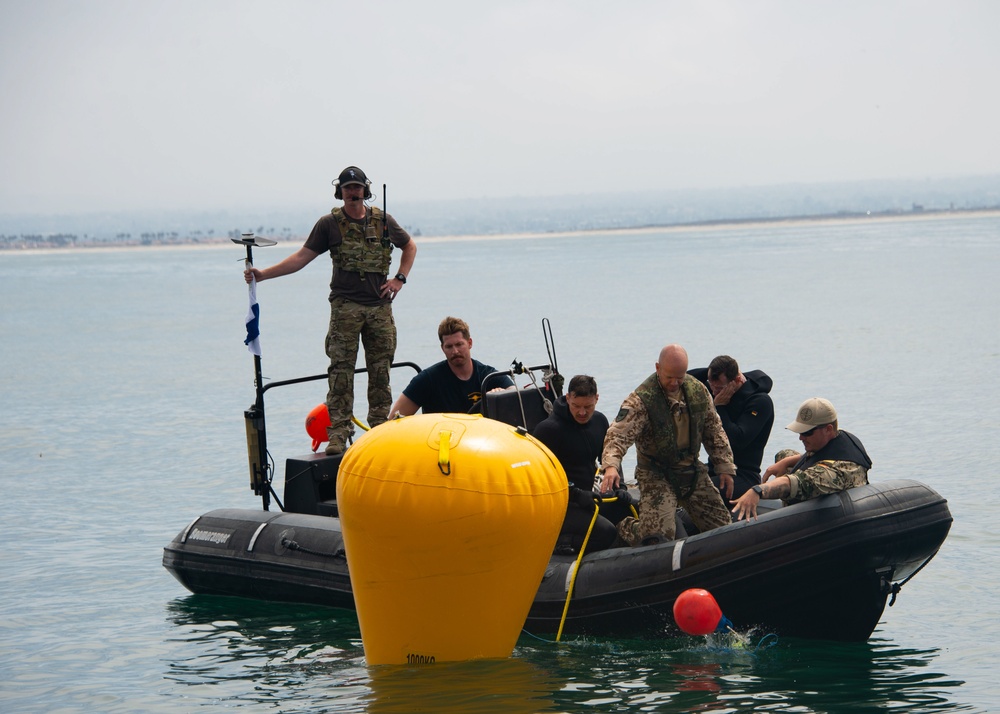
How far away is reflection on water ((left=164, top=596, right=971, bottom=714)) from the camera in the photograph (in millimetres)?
7207

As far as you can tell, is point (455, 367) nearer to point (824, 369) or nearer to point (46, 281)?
point (824, 369)

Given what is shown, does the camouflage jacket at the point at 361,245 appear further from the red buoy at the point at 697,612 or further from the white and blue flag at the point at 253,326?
the red buoy at the point at 697,612

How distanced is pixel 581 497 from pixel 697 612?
107 cm

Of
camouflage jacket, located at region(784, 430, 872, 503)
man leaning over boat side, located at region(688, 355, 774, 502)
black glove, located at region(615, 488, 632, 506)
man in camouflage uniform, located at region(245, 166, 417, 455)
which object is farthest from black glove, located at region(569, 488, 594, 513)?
man in camouflage uniform, located at region(245, 166, 417, 455)

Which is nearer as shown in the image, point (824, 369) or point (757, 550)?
point (757, 550)

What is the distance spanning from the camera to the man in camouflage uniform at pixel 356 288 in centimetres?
961

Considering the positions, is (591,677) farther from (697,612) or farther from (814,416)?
(814,416)

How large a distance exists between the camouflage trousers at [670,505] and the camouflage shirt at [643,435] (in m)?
0.17

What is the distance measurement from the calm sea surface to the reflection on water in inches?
0.7

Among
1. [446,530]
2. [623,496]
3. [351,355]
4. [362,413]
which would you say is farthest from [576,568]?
[362,413]

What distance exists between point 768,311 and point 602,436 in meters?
37.5

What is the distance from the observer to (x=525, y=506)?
654cm

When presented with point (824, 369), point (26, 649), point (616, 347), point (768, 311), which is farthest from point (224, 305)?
point (26, 649)

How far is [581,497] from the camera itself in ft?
26.3
